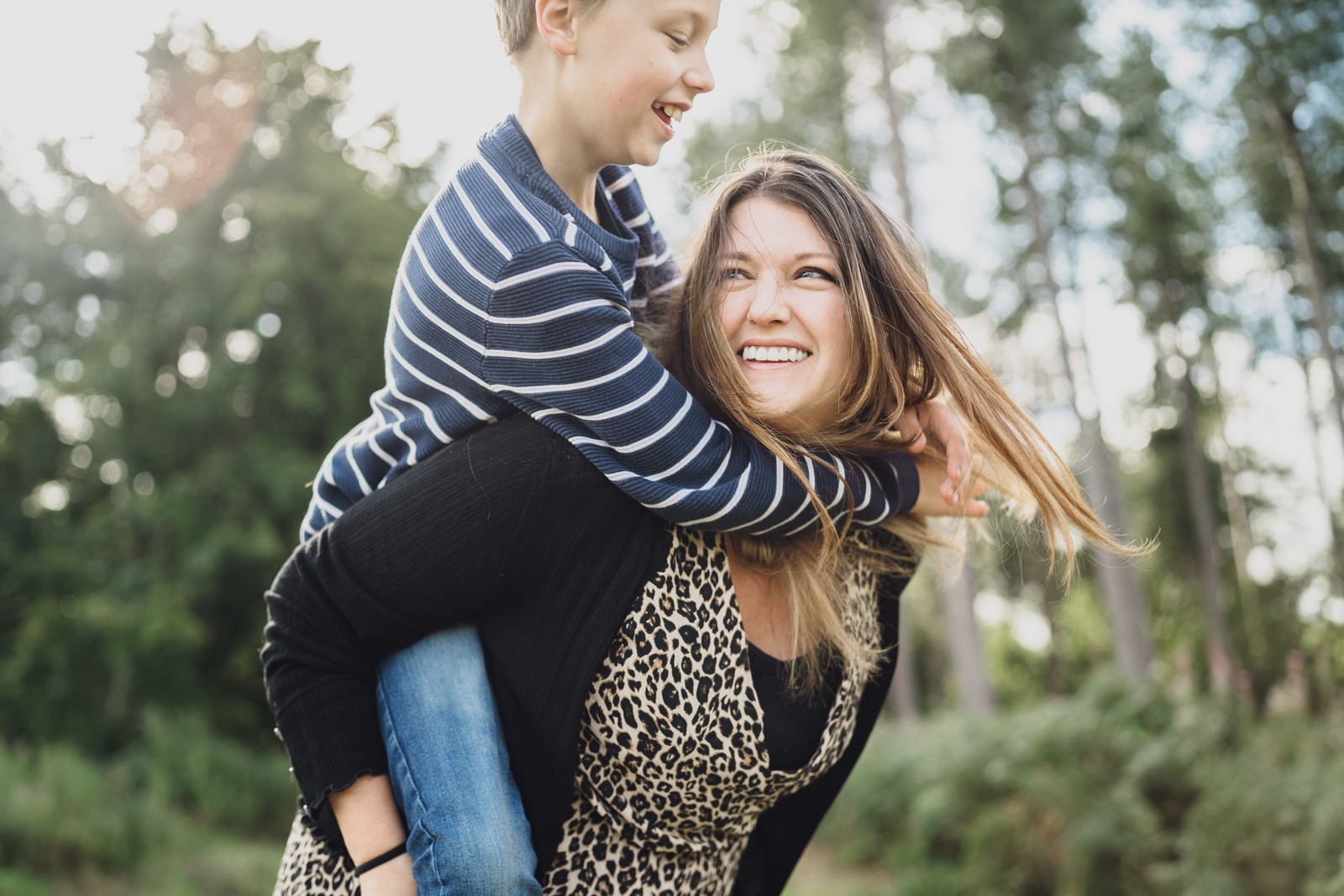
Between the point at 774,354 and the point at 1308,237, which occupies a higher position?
the point at 1308,237

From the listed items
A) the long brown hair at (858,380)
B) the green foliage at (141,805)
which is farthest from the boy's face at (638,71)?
the green foliage at (141,805)

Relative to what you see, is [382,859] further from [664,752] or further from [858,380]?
[858,380]

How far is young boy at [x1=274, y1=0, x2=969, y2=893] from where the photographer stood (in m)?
1.68

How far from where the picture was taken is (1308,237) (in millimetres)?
15031

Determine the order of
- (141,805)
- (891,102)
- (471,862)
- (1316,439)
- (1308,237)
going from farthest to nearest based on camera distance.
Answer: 1. (1316,439)
2. (891,102)
3. (1308,237)
4. (141,805)
5. (471,862)

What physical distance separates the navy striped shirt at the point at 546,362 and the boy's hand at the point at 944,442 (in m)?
0.20

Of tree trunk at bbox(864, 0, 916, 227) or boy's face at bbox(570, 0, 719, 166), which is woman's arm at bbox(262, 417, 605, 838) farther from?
tree trunk at bbox(864, 0, 916, 227)

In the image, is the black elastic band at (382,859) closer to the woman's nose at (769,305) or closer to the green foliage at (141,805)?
A: the woman's nose at (769,305)

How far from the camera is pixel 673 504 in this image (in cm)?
169

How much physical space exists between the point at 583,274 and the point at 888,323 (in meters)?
0.56

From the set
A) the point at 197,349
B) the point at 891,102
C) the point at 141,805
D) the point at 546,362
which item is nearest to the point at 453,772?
the point at 546,362

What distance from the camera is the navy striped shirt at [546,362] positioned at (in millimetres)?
1681

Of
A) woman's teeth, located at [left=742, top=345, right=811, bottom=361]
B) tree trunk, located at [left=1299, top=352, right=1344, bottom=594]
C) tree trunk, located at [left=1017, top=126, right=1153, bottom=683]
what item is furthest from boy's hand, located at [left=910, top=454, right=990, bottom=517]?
tree trunk, located at [left=1299, top=352, right=1344, bottom=594]

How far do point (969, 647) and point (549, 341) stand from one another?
14895 millimetres
